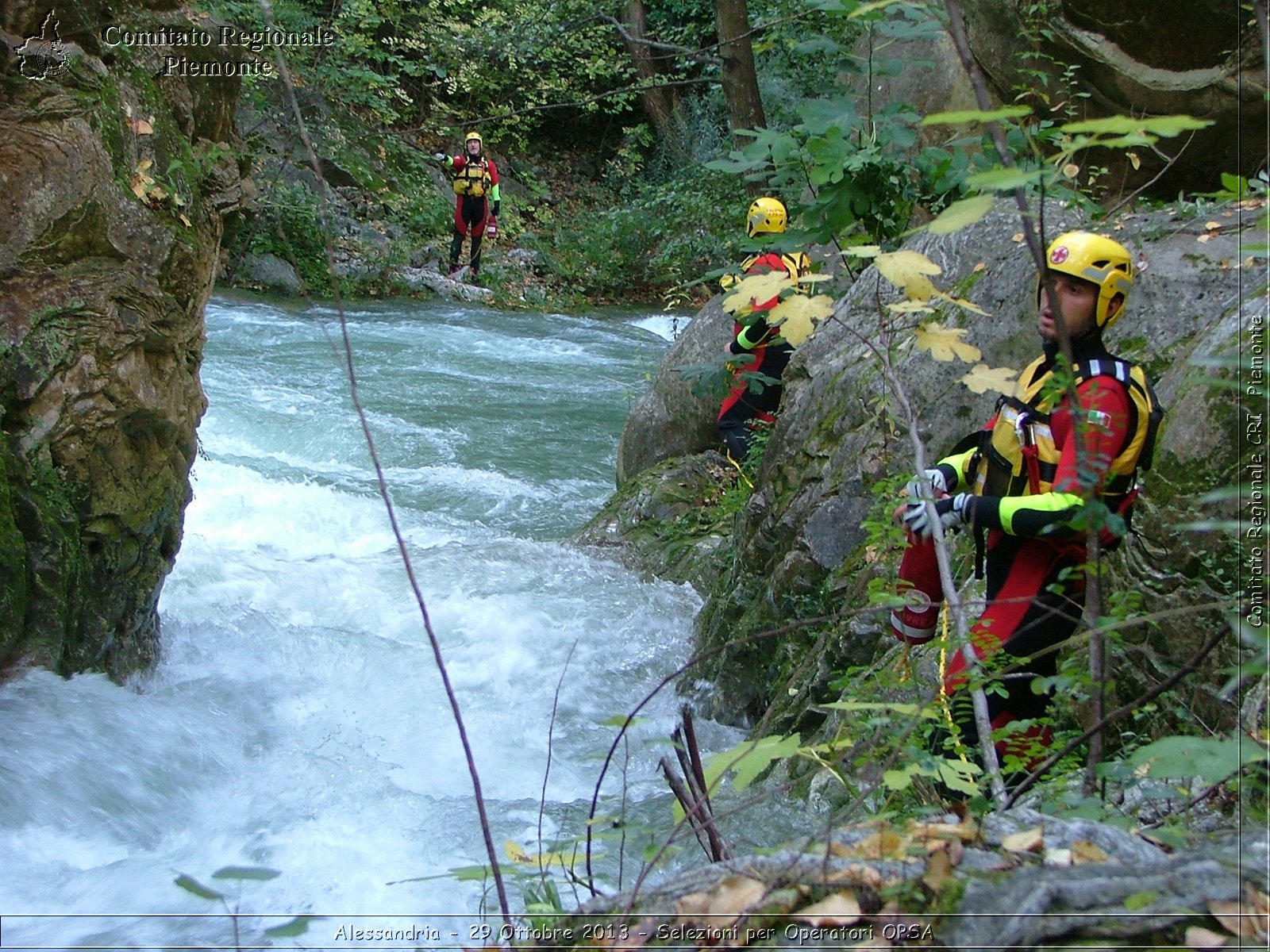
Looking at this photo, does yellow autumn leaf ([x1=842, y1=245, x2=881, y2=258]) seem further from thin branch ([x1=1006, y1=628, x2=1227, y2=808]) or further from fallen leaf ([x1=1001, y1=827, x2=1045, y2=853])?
fallen leaf ([x1=1001, y1=827, x2=1045, y2=853])

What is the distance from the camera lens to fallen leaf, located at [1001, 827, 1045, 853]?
180cm

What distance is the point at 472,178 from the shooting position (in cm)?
1816

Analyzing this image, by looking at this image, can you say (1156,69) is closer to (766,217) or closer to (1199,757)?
(766,217)

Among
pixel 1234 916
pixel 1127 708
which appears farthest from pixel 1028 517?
pixel 1234 916

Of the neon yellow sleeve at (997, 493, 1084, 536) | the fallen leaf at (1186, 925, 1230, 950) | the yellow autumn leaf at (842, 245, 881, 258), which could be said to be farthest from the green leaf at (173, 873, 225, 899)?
the neon yellow sleeve at (997, 493, 1084, 536)

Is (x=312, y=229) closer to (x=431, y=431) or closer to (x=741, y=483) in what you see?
(x=431, y=431)

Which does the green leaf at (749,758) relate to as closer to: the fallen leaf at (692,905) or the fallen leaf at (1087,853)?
the fallen leaf at (692,905)

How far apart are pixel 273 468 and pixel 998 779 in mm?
8059

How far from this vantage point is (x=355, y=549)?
26.9 ft

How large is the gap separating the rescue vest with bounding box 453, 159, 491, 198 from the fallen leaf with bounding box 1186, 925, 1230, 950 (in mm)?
17822

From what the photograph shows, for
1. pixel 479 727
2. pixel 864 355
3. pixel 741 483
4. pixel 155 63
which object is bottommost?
pixel 479 727

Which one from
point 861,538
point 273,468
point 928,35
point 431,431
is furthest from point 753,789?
point 431,431

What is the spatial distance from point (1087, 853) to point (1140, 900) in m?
0.20

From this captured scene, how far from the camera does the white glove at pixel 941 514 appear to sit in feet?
10.1
